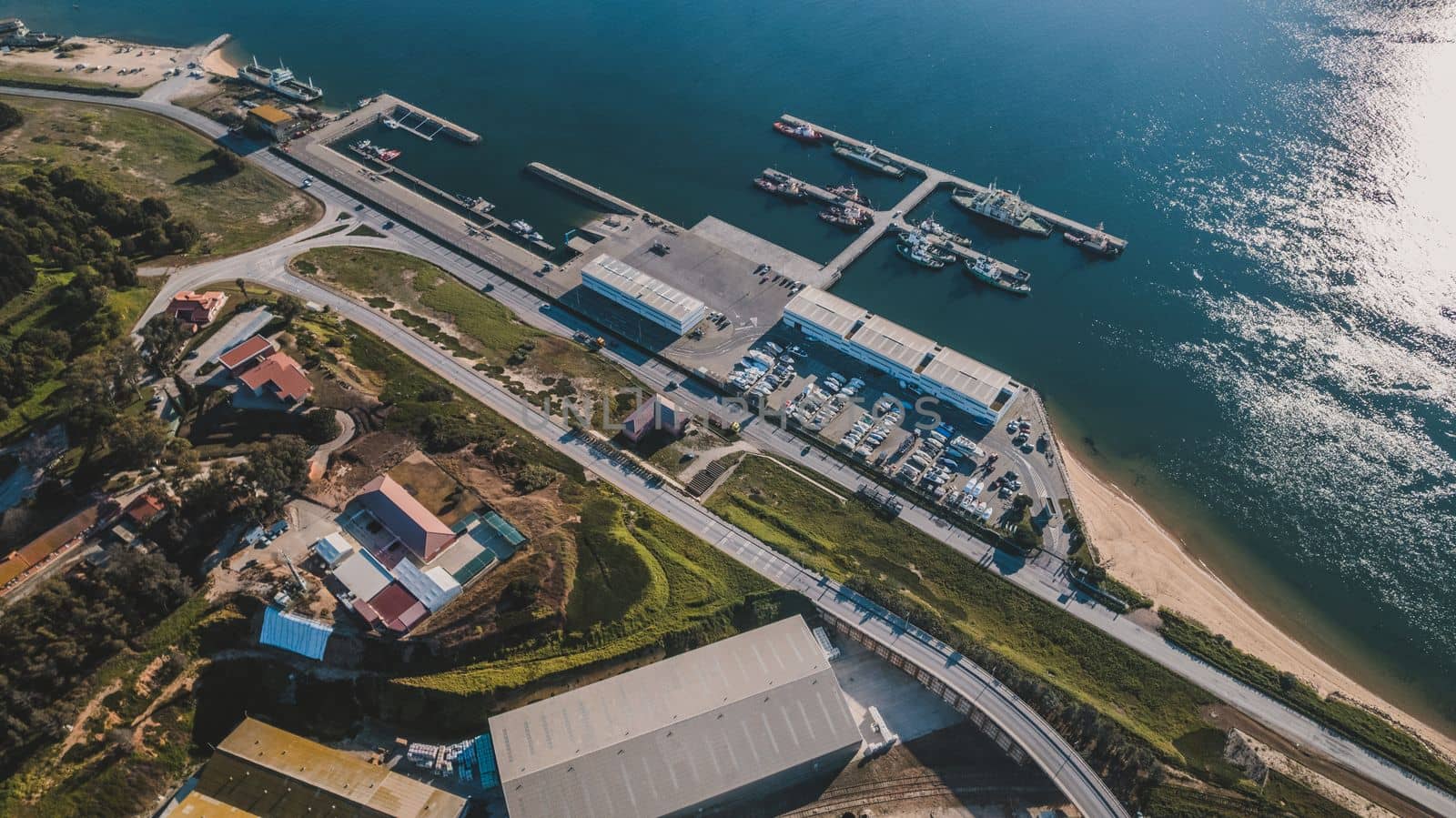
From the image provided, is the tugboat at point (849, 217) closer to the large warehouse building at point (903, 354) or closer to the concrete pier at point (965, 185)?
the concrete pier at point (965, 185)

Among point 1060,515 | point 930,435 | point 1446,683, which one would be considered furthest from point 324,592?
point 1446,683

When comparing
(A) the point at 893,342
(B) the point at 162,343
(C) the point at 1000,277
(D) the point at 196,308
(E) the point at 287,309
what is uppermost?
(C) the point at 1000,277

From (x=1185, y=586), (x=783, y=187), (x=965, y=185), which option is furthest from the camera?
(x=965, y=185)

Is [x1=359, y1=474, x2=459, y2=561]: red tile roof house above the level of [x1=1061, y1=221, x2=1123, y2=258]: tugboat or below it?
below

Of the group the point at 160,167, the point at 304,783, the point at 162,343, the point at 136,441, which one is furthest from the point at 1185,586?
the point at 160,167

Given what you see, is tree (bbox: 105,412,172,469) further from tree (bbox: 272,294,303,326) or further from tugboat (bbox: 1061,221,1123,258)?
tugboat (bbox: 1061,221,1123,258)

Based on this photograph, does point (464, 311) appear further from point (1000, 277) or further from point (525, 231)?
point (1000, 277)

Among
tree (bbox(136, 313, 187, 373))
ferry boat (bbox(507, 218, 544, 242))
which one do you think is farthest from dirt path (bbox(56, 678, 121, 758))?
ferry boat (bbox(507, 218, 544, 242))
